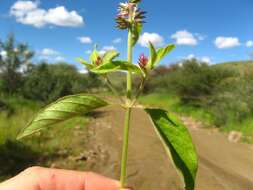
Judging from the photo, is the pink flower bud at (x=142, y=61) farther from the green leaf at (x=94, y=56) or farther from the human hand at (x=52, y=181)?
the human hand at (x=52, y=181)

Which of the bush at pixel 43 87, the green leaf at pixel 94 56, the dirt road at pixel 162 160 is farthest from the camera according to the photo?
the bush at pixel 43 87

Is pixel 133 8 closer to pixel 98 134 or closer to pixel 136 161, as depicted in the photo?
pixel 136 161

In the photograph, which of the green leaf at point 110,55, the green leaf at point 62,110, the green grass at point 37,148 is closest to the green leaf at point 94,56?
the green leaf at point 110,55

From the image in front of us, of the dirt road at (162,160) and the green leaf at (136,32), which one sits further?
the dirt road at (162,160)

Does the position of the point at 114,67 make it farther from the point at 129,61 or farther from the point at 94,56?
the point at 94,56

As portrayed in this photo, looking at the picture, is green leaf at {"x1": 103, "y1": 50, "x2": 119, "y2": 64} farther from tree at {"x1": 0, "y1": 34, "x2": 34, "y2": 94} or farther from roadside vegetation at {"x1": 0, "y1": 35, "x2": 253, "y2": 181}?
tree at {"x1": 0, "y1": 34, "x2": 34, "y2": 94}

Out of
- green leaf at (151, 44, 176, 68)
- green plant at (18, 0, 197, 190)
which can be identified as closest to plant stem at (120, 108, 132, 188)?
green plant at (18, 0, 197, 190)

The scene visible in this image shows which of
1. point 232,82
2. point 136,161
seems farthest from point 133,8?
point 232,82

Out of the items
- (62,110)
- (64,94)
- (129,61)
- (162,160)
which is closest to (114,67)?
(129,61)
